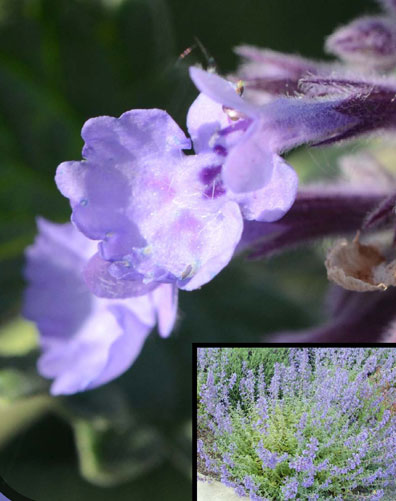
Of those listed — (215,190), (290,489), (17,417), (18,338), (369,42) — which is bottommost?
(17,417)

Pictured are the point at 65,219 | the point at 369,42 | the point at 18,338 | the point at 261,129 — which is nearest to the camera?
the point at 261,129

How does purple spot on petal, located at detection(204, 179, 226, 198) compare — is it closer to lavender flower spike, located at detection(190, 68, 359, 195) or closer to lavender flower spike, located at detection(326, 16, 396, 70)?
lavender flower spike, located at detection(190, 68, 359, 195)

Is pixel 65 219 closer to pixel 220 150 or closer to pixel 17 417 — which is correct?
pixel 17 417

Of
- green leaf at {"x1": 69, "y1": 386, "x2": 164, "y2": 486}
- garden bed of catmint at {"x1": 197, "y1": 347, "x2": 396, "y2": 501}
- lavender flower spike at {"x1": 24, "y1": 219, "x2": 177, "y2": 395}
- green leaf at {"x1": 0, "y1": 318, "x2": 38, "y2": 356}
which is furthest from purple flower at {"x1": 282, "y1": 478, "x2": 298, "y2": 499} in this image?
green leaf at {"x1": 0, "y1": 318, "x2": 38, "y2": 356}

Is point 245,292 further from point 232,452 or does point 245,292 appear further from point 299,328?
point 232,452

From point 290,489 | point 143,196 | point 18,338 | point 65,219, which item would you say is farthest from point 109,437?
point 143,196

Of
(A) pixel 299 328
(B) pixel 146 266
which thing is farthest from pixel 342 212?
(A) pixel 299 328

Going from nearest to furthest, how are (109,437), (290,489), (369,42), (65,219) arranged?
(290,489), (369,42), (109,437), (65,219)
